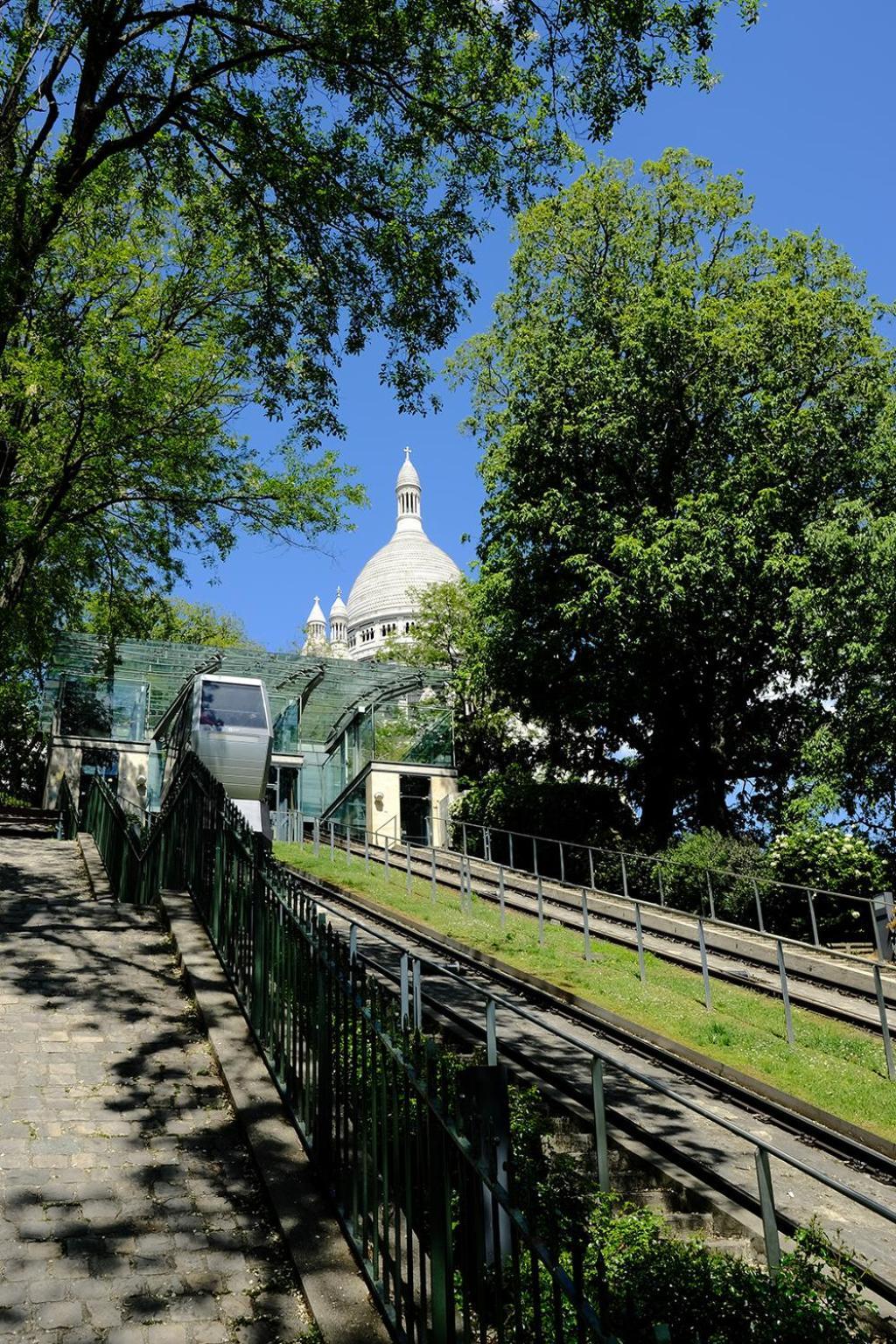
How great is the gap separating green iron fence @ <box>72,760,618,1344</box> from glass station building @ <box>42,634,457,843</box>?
2763 cm

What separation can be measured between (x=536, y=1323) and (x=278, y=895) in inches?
173

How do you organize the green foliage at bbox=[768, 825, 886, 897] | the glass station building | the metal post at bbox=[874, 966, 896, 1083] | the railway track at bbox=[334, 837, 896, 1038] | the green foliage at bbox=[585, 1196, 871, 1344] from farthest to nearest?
1. the glass station building
2. the green foliage at bbox=[768, 825, 886, 897]
3. the railway track at bbox=[334, 837, 896, 1038]
4. the metal post at bbox=[874, 966, 896, 1083]
5. the green foliage at bbox=[585, 1196, 871, 1344]

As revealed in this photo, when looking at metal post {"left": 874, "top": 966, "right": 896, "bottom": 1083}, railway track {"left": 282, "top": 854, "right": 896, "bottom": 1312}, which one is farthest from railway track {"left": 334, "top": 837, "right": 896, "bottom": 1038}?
railway track {"left": 282, "top": 854, "right": 896, "bottom": 1312}

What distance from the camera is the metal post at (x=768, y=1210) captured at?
438cm

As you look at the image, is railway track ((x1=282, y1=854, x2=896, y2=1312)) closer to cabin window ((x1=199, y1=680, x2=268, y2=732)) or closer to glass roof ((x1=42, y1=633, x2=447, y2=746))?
cabin window ((x1=199, y1=680, x2=268, y2=732))

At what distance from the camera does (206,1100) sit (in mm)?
6492

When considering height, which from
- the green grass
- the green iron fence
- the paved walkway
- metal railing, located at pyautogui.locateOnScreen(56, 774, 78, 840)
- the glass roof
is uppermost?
the glass roof

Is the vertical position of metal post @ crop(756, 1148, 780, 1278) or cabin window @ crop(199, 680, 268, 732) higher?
cabin window @ crop(199, 680, 268, 732)

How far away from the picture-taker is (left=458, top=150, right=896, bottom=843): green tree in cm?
2486

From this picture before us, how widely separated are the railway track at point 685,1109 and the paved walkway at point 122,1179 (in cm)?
143

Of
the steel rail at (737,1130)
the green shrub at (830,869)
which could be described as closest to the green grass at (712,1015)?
the steel rail at (737,1130)

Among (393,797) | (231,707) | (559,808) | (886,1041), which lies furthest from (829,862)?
(393,797)

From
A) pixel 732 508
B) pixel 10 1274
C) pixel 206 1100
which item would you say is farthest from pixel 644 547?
pixel 10 1274

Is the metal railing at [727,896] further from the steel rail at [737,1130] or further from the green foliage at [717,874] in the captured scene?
the steel rail at [737,1130]
